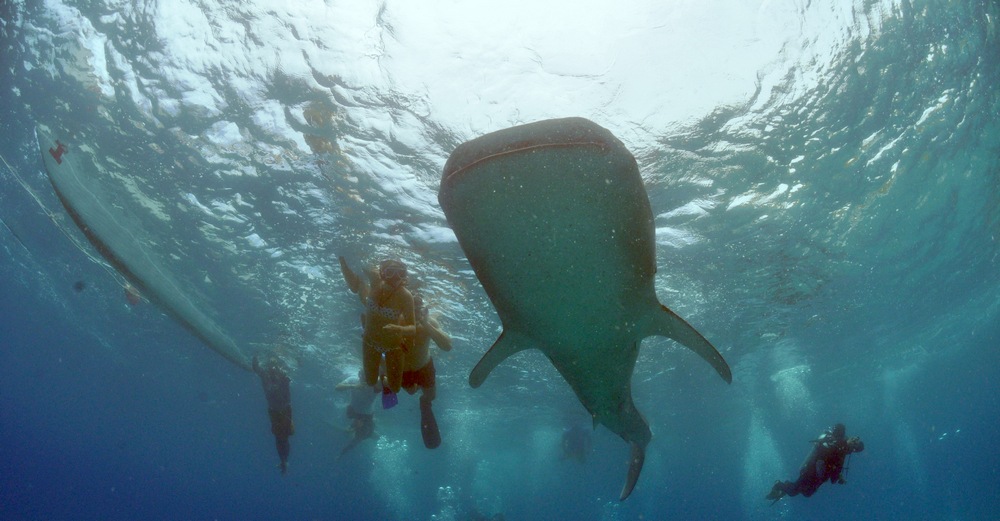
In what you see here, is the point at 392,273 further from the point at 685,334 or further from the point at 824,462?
the point at 824,462

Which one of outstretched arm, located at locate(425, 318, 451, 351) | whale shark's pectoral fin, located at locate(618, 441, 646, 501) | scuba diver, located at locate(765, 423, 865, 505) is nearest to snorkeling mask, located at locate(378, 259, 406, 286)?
outstretched arm, located at locate(425, 318, 451, 351)

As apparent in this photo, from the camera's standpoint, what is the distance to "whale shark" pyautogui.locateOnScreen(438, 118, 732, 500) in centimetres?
244

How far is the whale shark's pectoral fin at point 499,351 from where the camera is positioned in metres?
4.66

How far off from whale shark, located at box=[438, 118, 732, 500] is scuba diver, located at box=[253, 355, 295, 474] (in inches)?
476

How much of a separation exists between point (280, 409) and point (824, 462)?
17499 millimetres

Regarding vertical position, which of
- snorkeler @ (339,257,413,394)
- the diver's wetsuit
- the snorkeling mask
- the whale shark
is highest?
the whale shark

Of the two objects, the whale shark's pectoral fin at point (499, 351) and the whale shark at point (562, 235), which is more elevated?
the whale shark at point (562, 235)

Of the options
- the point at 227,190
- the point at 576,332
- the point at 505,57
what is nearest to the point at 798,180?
the point at 505,57

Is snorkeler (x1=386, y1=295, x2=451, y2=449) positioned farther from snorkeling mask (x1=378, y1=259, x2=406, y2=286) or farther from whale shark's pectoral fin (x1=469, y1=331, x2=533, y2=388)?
whale shark's pectoral fin (x1=469, y1=331, x2=533, y2=388)

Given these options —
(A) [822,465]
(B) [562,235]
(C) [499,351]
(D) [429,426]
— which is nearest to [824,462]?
(A) [822,465]


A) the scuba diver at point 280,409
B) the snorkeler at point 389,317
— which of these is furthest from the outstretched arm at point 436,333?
the scuba diver at point 280,409

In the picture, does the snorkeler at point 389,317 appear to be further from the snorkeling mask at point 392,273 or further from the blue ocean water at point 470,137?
the blue ocean water at point 470,137

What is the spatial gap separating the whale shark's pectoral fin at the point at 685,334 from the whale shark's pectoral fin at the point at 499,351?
1.36m

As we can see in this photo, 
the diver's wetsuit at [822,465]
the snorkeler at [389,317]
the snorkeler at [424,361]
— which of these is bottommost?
the diver's wetsuit at [822,465]
